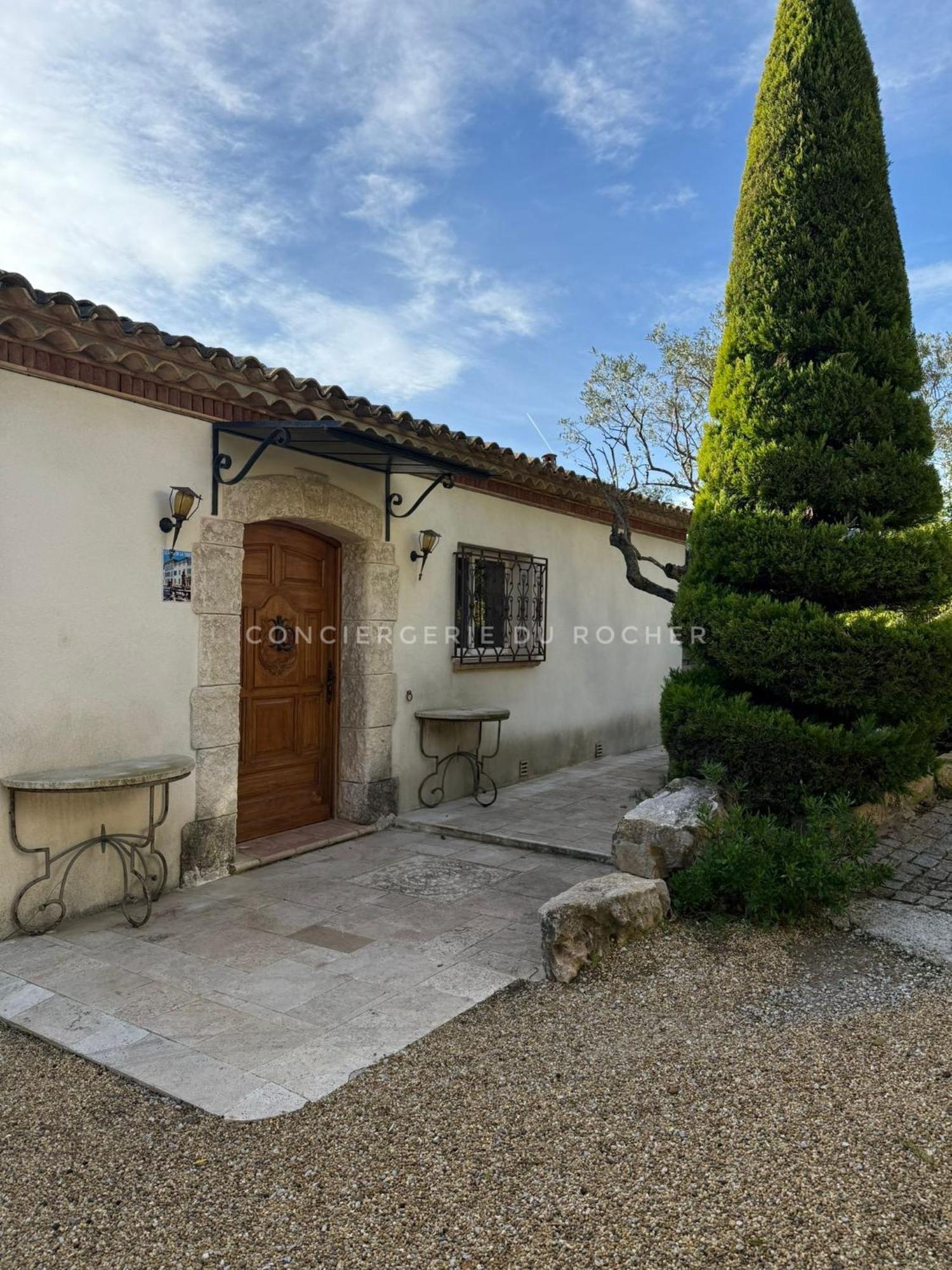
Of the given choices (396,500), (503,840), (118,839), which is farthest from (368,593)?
(118,839)

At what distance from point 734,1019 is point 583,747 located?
599 centimetres

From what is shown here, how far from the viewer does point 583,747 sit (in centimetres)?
918

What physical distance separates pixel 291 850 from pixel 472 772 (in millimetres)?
2261

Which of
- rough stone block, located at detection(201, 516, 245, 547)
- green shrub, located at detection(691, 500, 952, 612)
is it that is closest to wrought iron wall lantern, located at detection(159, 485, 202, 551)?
rough stone block, located at detection(201, 516, 245, 547)

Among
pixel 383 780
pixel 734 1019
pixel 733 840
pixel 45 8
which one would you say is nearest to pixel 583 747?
pixel 383 780

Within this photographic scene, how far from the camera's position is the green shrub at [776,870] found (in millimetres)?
4020

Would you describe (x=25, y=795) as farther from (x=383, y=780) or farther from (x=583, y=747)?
(x=583, y=747)

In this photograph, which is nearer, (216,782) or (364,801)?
(216,782)

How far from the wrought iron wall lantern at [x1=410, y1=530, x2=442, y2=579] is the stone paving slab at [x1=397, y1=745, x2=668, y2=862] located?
2.02 m

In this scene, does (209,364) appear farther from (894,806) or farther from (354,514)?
(894,806)

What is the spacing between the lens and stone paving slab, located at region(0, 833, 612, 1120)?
9.55 feet

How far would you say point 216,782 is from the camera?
507 centimetres

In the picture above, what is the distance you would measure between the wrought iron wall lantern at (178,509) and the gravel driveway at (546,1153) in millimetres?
2656

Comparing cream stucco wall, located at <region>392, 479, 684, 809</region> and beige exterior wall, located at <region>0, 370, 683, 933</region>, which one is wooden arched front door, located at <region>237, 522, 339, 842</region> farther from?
cream stucco wall, located at <region>392, 479, 684, 809</region>
